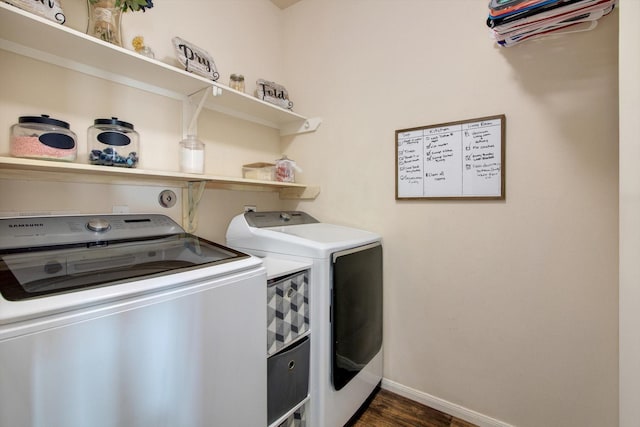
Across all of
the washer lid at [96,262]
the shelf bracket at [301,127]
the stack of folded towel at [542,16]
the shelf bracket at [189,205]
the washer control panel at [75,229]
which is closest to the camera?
the washer lid at [96,262]

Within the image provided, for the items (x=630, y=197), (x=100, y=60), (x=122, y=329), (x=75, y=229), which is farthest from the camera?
(x=100, y=60)

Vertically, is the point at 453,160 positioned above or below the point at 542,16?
below

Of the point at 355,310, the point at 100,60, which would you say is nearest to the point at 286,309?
the point at 355,310

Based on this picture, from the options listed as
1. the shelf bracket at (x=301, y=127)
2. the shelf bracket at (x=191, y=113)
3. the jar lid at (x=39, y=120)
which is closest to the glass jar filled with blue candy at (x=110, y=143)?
the jar lid at (x=39, y=120)

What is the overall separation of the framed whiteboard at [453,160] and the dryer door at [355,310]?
1.56 ft

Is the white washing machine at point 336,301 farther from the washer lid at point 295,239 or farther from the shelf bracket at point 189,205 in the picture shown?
the shelf bracket at point 189,205

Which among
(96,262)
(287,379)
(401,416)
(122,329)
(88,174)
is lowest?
(401,416)

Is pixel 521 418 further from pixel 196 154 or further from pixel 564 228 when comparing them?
pixel 196 154

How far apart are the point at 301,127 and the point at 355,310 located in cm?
141

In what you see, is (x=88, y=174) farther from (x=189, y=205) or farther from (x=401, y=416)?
(x=401, y=416)

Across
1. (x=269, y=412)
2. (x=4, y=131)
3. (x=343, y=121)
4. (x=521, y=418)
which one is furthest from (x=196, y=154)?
(x=521, y=418)

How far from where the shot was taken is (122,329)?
742mm

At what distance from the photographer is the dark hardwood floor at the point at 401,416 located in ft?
5.39

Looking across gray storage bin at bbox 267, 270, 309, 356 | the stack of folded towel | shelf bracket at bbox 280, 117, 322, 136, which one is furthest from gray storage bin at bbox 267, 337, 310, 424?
the stack of folded towel
